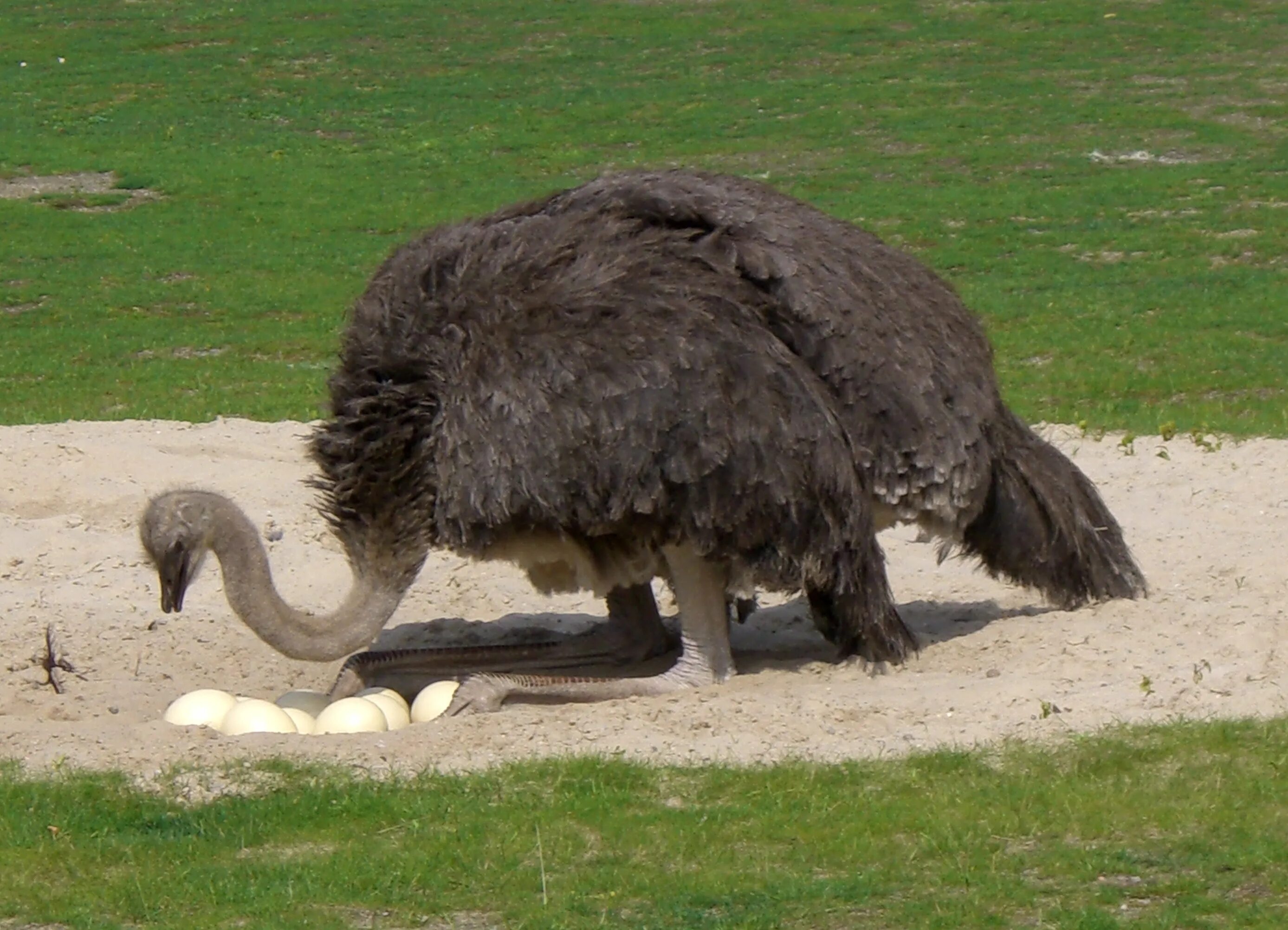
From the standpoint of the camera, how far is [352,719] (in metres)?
7.50

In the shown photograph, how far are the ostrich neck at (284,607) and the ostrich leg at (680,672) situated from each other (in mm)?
435

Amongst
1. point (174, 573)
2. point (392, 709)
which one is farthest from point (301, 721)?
point (174, 573)

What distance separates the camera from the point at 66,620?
9.25 meters

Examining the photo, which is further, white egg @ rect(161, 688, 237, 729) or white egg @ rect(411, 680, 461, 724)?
white egg @ rect(411, 680, 461, 724)

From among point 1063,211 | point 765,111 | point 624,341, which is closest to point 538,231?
point 624,341

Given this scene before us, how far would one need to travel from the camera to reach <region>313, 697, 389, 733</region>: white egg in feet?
24.6

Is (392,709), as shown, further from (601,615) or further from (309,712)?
(601,615)

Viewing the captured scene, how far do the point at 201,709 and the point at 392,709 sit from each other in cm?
69

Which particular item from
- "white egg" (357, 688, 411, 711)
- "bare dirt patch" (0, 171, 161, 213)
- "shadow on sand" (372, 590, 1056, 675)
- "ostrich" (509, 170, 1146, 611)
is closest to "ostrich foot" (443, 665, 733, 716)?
"white egg" (357, 688, 411, 711)

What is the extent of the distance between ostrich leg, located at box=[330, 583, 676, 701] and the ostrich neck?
1.65 ft

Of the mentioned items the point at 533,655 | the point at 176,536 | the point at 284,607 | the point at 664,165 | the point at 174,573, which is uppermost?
the point at 664,165

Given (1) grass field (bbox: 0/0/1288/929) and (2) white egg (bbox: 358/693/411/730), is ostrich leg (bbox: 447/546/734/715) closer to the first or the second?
(2) white egg (bbox: 358/693/411/730)

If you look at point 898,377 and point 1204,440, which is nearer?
point 898,377

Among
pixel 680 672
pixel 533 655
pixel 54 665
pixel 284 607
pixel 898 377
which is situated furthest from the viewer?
pixel 533 655
